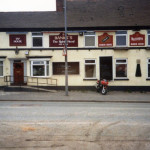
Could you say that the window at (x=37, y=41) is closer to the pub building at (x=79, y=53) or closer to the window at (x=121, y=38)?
the pub building at (x=79, y=53)

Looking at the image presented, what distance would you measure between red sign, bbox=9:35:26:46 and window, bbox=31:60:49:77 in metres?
2.19

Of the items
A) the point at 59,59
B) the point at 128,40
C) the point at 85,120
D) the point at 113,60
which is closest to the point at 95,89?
the point at 113,60

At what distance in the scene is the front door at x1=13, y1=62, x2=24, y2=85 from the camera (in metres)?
19.4

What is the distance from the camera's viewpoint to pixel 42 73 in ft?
63.3

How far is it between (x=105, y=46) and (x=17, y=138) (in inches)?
589

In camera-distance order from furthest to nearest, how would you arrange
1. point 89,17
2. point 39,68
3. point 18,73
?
point 89,17
point 18,73
point 39,68

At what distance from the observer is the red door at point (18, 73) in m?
19.4

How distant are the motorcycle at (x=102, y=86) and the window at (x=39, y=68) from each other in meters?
5.51

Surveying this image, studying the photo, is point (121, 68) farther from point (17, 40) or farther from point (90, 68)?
point (17, 40)

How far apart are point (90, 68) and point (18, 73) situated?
24.6 ft

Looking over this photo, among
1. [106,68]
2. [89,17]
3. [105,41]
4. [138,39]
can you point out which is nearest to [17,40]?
[89,17]

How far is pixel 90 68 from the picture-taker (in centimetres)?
1919

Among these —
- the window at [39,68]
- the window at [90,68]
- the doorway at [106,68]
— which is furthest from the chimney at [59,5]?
the doorway at [106,68]

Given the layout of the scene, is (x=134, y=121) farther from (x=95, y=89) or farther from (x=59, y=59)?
(x=59, y=59)
